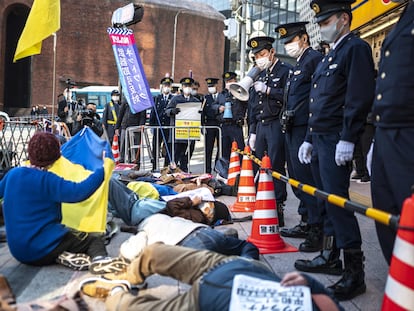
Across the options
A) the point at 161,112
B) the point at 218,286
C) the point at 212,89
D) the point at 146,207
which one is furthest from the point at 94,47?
the point at 218,286

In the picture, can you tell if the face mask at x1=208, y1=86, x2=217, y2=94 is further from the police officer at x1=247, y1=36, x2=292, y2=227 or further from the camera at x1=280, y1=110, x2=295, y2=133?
the camera at x1=280, y1=110, x2=295, y2=133

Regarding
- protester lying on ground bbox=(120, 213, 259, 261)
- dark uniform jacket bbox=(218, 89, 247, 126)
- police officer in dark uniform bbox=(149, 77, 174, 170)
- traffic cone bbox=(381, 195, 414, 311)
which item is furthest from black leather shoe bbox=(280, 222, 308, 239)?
police officer in dark uniform bbox=(149, 77, 174, 170)

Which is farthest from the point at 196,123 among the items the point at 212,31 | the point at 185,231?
the point at 212,31

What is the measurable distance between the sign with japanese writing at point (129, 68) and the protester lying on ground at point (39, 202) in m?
5.75

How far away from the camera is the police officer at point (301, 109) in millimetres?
4762

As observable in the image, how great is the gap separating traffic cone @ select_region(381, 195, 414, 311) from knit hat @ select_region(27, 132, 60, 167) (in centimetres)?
294

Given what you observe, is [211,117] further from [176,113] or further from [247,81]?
[247,81]

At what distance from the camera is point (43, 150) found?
3861mm

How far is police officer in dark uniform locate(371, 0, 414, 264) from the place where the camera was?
2586 millimetres

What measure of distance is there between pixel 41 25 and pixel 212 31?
4371 centimetres

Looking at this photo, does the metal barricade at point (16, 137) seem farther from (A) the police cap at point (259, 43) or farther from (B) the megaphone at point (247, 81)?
(A) the police cap at point (259, 43)

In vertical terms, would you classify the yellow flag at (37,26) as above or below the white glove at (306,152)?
above

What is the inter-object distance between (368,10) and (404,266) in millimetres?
6289

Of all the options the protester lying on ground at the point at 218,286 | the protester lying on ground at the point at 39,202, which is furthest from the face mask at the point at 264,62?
the protester lying on ground at the point at 218,286
